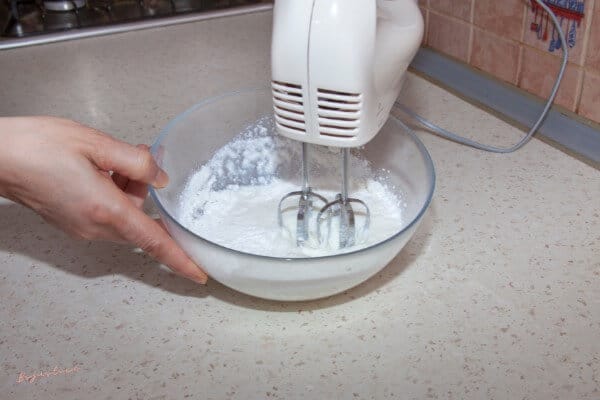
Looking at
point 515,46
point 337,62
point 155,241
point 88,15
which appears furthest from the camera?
point 88,15

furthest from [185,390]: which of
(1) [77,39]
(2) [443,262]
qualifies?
(1) [77,39]

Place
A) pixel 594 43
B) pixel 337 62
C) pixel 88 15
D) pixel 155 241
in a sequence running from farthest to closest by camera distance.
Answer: pixel 88 15, pixel 594 43, pixel 155 241, pixel 337 62

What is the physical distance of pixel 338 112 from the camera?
503 millimetres

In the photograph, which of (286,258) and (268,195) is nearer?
(286,258)

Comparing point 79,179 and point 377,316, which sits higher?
point 79,179

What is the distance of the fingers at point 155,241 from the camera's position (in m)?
0.58

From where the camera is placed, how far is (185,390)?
0.55 m

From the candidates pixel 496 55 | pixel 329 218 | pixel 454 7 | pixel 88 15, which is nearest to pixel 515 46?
pixel 496 55

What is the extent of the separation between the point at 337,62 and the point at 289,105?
58 mm

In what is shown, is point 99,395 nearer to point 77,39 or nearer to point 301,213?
point 301,213

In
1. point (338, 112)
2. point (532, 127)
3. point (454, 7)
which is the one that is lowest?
point (532, 127)

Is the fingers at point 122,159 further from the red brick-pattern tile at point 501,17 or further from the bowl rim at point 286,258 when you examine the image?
the red brick-pattern tile at point 501,17

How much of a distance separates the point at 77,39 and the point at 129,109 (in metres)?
0.35

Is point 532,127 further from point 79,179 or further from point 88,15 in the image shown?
point 88,15
